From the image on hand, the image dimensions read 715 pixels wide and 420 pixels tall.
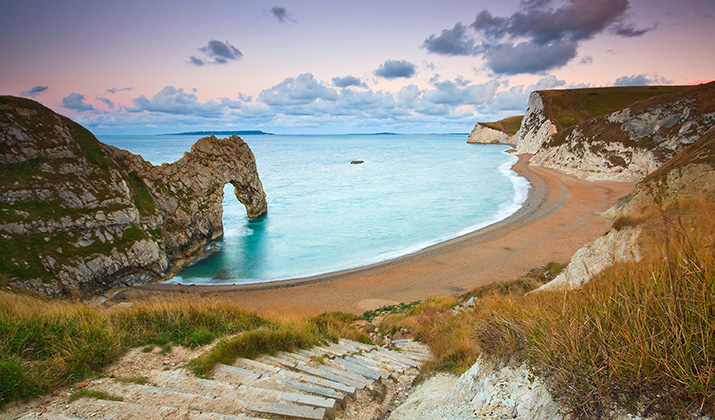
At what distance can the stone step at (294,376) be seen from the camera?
4.78 meters

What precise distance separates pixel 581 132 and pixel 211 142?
53475 mm

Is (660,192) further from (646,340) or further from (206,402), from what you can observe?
(206,402)

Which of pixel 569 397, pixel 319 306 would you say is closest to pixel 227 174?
pixel 319 306

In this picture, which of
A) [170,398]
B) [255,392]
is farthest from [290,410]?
[170,398]

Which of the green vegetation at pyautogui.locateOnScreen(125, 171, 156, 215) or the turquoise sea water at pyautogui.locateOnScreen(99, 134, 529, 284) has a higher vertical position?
the green vegetation at pyautogui.locateOnScreen(125, 171, 156, 215)

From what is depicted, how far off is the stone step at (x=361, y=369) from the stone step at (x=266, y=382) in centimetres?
116

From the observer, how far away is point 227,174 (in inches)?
1176

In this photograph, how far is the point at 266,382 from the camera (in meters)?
4.71

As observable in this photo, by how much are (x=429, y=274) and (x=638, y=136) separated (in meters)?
41.5

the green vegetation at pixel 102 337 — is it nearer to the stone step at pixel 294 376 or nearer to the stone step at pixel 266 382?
the stone step at pixel 266 382

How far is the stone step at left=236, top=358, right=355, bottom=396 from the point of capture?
4.78 metres

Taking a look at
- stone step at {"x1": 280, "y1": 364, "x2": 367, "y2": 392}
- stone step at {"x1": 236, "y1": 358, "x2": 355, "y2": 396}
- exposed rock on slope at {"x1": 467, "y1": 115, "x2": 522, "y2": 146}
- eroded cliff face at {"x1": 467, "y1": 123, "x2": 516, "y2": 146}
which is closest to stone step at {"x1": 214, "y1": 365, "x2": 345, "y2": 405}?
stone step at {"x1": 236, "y1": 358, "x2": 355, "y2": 396}

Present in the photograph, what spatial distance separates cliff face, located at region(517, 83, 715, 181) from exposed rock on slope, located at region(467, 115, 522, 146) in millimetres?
103999

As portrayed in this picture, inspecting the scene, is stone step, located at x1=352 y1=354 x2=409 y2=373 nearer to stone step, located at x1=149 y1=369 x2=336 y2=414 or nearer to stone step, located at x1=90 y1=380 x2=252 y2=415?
stone step, located at x1=149 y1=369 x2=336 y2=414
